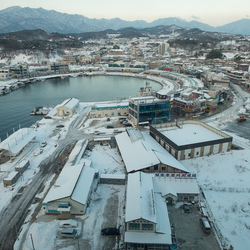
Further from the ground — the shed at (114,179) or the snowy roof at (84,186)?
the snowy roof at (84,186)

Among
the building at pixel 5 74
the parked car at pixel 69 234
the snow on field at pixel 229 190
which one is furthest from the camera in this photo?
the building at pixel 5 74

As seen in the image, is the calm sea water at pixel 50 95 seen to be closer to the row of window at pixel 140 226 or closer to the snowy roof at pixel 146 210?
the snowy roof at pixel 146 210

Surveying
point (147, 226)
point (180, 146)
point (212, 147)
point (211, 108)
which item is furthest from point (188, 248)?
point (211, 108)

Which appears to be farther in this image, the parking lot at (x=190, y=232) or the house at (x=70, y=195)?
the house at (x=70, y=195)

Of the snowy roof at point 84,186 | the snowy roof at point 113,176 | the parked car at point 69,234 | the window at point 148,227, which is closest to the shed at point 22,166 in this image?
the snowy roof at point 84,186

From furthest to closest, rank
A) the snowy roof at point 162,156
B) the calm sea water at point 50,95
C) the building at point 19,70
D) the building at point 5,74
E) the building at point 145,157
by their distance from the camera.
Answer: the building at point 19,70 → the building at point 5,74 → the calm sea water at point 50,95 → the snowy roof at point 162,156 → the building at point 145,157

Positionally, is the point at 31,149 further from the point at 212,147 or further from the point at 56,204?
the point at 212,147

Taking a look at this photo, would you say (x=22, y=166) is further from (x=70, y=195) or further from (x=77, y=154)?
(x=70, y=195)

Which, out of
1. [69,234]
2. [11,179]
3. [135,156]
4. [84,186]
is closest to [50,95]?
[11,179]

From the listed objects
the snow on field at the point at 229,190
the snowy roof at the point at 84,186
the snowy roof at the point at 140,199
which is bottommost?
the snow on field at the point at 229,190
